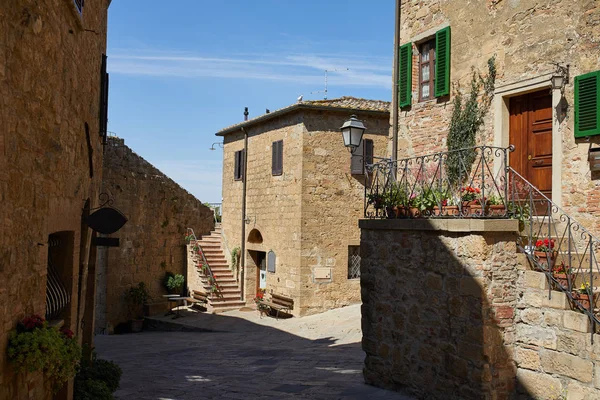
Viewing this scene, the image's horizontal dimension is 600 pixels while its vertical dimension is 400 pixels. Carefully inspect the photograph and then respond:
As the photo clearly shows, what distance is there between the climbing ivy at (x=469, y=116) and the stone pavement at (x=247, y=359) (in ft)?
13.1

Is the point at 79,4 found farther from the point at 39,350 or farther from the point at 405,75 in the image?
the point at 405,75

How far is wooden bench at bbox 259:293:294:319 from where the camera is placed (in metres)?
17.5

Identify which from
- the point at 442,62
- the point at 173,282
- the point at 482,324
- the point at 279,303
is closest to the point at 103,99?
the point at 442,62

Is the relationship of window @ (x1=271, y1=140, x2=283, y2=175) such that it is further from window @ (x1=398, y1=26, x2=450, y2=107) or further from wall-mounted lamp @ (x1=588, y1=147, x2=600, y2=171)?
wall-mounted lamp @ (x1=588, y1=147, x2=600, y2=171)

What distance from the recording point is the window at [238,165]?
2105cm

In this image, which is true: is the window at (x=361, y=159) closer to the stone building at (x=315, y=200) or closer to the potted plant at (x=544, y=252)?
the stone building at (x=315, y=200)

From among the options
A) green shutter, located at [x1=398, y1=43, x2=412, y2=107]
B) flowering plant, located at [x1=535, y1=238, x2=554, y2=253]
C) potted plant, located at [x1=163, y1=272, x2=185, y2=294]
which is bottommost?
potted plant, located at [x1=163, y1=272, x2=185, y2=294]

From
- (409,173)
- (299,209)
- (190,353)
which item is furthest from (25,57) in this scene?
(299,209)

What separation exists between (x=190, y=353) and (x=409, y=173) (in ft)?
21.2

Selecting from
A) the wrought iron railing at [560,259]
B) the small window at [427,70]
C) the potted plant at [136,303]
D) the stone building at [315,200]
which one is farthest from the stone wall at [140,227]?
the wrought iron railing at [560,259]

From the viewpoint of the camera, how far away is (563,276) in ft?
22.1

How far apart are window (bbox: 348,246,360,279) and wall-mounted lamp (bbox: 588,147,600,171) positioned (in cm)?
1063

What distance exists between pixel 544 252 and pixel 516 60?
11.7 ft

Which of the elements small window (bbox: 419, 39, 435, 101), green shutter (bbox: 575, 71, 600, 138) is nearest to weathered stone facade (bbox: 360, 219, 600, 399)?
green shutter (bbox: 575, 71, 600, 138)
